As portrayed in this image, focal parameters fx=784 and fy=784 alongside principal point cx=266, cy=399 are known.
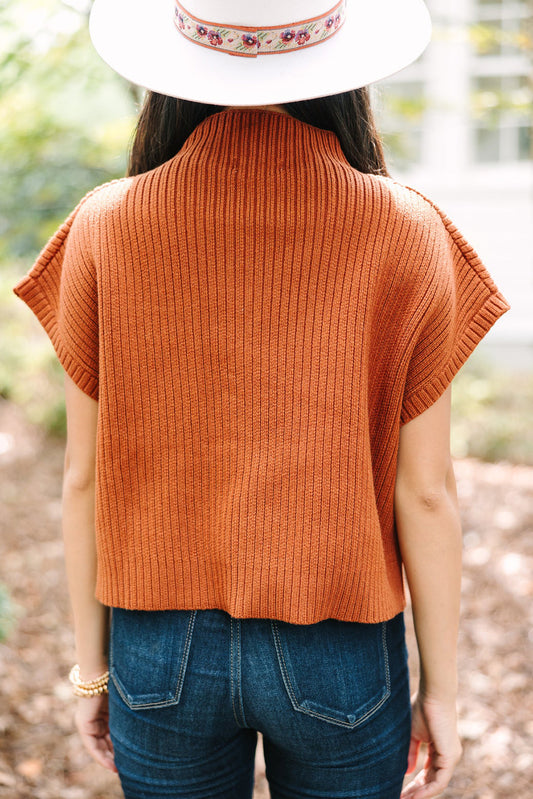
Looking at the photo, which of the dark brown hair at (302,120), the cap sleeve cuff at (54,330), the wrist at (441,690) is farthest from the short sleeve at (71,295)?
the wrist at (441,690)

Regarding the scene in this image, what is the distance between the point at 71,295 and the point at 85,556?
19.4 inches

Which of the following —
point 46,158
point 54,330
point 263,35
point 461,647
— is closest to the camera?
point 263,35

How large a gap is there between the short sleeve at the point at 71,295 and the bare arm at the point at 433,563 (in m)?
0.54

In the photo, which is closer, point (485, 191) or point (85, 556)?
point (85, 556)

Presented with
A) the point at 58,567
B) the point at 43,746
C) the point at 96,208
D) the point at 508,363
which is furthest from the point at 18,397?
the point at 96,208

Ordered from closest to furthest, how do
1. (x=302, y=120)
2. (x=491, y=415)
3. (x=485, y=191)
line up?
(x=302, y=120) < (x=491, y=415) < (x=485, y=191)

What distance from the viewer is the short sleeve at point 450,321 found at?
4.03 ft

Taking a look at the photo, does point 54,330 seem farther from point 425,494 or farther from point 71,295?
point 425,494

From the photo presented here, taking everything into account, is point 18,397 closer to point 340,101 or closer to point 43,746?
point 43,746

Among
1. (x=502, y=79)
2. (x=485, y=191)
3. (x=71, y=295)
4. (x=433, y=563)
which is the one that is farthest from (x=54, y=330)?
(x=502, y=79)

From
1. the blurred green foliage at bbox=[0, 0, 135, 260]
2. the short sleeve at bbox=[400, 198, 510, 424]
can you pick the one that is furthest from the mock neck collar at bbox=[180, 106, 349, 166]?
the blurred green foliage at bbox=[0, 0, 135, 260]

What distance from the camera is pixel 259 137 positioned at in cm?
117

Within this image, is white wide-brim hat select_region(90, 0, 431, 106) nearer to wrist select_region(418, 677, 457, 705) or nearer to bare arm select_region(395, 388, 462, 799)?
bare arm select_region(395, 388, 462, 799)

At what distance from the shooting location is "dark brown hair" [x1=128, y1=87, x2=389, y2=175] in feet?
4.13
